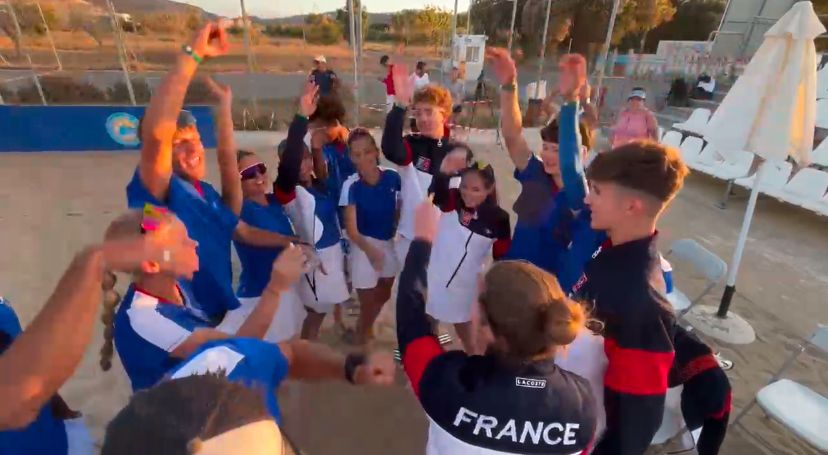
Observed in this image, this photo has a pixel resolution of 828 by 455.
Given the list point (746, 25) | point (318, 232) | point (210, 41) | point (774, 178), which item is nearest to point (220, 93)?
point (210, 41)

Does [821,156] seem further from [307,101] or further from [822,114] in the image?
[307,101]

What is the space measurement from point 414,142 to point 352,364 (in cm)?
230

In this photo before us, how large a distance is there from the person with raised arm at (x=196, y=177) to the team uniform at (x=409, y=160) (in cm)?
101

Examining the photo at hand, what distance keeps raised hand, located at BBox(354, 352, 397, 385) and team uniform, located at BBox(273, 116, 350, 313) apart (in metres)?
1.52

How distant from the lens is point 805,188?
6.91 meters

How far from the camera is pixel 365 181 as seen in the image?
3357mm

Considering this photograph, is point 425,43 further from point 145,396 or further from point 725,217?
point 145,396

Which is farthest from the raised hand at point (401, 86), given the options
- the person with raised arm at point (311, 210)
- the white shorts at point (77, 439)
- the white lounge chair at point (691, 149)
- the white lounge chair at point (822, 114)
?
the white lounge chair at point (822, 114)

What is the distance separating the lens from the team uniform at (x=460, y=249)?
290 cm

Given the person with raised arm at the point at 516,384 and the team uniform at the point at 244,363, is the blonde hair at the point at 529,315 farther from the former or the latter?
the team uniform at the point at 244,363

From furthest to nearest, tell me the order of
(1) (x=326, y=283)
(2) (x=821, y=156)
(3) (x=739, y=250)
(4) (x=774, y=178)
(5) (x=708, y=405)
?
(2) (x=821, y=156), (4) (x=774, y=178), (3) (x=739, y=250), (1) (x=326, y=283), (5) (x=708, y=405)

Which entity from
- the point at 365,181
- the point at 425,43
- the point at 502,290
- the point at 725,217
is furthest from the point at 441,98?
the point at 425,43

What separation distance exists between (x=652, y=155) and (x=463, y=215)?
1.32 m

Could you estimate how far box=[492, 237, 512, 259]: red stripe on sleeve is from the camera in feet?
9.70
